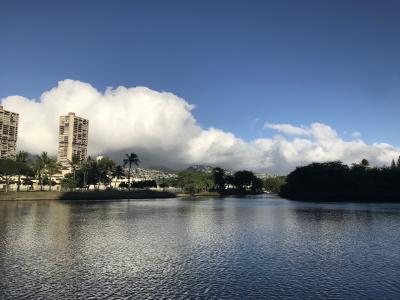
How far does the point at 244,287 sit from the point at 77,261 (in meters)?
13.9

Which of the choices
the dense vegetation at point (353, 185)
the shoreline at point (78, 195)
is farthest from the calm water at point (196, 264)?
the dense vegetation at point (353, 185)

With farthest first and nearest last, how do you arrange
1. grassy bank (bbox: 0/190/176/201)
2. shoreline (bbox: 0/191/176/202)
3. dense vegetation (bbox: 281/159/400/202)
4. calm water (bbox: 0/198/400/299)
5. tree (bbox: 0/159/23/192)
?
dense vegetation (bbox: 281/159/400/202), tree (bbox: 0/159/23/192), grassy bank (bbox: 0/190/176/201), shoreline (bbox: 0/191/176/202), calm water (bbox: 0/198/400/299)

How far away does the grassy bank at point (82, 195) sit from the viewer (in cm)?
12219

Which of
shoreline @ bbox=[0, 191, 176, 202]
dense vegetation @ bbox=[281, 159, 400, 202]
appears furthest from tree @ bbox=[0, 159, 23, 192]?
dense vegetation @ bbox=[281, 159, 400, 202]

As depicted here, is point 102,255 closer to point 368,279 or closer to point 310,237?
point 368,279

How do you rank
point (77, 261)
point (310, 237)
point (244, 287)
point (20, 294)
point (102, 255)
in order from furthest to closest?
1. point (310, 237)
2. point (102, 255)
3. point (77, 261)
4. point (244, 287)
5. point (20, 294)

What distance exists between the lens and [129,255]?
32344 mm

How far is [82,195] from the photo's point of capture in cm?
14912

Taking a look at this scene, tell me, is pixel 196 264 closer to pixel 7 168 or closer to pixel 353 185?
pixel 7 168

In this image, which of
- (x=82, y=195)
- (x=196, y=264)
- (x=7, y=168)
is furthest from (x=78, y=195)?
(x=196, y=264)

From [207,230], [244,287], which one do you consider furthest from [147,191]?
[244,287]

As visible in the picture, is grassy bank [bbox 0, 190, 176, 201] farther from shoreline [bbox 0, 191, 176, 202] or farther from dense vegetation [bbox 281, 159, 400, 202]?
dense vegetation [bbox 281, 159, 400, 202]

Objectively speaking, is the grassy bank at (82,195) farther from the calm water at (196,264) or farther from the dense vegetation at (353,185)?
the calm water at (196,264)

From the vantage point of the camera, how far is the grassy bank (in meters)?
122
